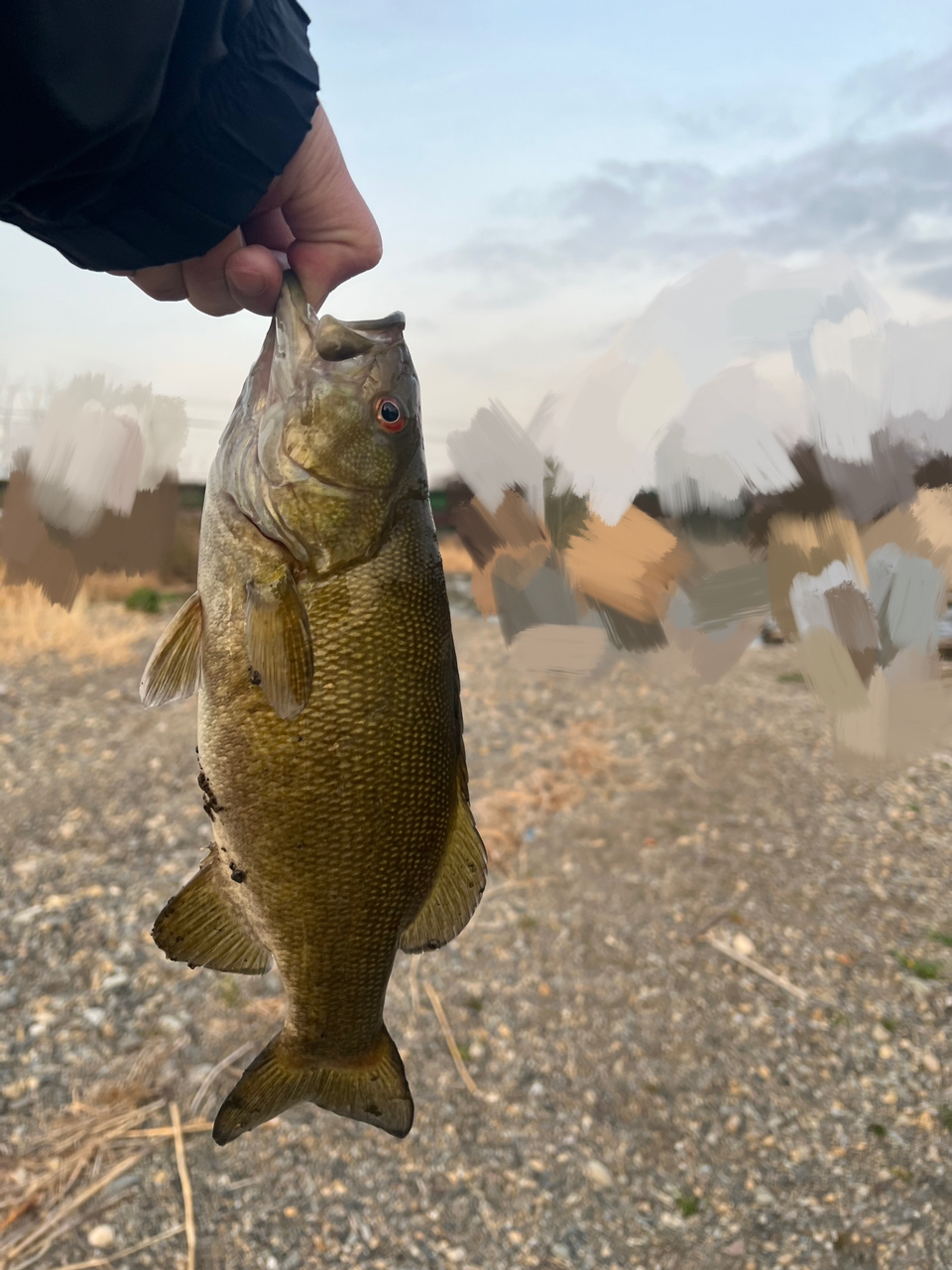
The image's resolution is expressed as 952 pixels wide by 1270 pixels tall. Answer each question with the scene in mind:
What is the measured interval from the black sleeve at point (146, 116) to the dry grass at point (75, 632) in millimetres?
7491

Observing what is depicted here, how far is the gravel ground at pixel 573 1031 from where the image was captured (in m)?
3.09

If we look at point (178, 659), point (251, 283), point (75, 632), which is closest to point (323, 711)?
point (178, 659)

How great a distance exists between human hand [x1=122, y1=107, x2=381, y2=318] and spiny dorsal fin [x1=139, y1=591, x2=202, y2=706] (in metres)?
0.64

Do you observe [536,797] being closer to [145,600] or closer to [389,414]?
[389,414]

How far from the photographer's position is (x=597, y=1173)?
10.8ft

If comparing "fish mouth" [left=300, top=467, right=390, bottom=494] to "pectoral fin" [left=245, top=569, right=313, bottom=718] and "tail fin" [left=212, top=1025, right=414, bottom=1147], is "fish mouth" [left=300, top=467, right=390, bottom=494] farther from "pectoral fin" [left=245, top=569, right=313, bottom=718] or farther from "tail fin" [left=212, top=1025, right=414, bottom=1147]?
"tail fin" [left=212, top=1025, right=414, bottom=1147]

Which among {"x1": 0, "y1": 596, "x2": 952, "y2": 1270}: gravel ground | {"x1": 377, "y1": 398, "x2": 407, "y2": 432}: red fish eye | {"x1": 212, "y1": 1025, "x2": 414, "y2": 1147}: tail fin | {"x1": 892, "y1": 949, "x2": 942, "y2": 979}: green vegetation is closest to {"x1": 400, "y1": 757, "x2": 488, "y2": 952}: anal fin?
{"x1": 212, "y1": 1025, "x2": 414, "y2": 1147}: tail fin

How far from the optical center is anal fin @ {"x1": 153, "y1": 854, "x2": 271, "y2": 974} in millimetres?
1275

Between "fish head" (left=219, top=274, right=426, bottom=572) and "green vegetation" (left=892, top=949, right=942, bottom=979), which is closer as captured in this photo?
"fish head" (left=219, top=274, right=426, bottom=572)

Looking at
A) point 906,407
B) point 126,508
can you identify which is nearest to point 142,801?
point 126,508

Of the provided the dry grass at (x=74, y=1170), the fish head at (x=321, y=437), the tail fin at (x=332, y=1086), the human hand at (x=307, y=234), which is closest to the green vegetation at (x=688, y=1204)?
the dry grass at (x=74, y=1170)

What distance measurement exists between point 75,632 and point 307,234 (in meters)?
8.72

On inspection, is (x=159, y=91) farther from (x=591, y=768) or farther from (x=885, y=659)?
(x=591, y=768)

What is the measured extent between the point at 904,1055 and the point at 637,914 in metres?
1.57
